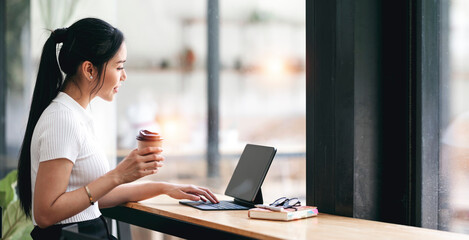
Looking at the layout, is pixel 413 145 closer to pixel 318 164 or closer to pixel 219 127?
pixel 318 164

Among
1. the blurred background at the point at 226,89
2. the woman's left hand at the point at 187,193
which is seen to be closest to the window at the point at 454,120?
the blurred background at the point at 226,89

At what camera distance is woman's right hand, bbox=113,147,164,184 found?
6.68ft

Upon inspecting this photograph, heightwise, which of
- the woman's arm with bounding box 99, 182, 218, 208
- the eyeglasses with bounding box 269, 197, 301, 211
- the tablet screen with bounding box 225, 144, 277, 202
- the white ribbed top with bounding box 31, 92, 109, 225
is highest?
the white ribbed top with bounding box 31, 92, 109, 225

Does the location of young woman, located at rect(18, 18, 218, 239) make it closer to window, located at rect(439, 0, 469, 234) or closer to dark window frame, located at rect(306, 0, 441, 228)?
dark window frame, located at rect(306, 0, 441, 228)

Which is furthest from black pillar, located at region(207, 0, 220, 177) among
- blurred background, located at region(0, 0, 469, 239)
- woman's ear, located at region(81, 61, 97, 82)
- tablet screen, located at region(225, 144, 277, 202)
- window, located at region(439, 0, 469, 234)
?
window, located at region(439, 0, 469, 234)

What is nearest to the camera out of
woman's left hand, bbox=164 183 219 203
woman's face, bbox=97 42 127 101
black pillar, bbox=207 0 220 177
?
woman's face, bbox=97 42 127 101

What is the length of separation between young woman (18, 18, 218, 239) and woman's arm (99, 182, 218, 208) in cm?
5

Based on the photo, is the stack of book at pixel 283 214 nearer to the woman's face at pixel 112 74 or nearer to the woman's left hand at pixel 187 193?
the woman's left hand at pixel 187 193

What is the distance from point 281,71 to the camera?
260 cm

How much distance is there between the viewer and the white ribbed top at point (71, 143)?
195 centimetres


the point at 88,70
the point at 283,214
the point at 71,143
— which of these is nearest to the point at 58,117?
the point at 71,143

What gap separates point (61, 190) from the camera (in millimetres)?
1936

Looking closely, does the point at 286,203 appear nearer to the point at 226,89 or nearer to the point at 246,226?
the point at 246,226

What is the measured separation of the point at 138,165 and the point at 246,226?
0.47 m
